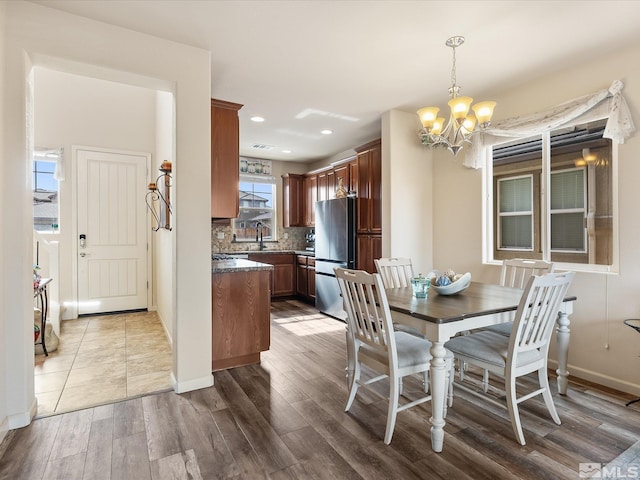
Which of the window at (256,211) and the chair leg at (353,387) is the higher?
the window at (256,211)

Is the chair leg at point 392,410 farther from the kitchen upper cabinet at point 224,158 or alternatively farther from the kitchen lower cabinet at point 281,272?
the kitchen lower cabinet at point 281,272

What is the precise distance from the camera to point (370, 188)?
4.63 metres

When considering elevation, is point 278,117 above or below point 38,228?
above

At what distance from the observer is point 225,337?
307cm

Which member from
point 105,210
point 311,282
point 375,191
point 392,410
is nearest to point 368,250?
point 375,191

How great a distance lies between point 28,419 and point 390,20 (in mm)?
3508

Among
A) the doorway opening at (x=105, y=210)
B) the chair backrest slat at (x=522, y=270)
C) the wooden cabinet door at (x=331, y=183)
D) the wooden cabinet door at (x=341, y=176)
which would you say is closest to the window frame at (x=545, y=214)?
the chair backrest slat at (x=522, y=270)

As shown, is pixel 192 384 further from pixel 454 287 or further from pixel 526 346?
pixel 526 346

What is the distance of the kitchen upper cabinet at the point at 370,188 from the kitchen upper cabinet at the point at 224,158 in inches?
76.7

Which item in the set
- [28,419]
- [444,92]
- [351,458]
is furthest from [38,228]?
[444,92]

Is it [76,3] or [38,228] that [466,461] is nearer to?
[76,3]

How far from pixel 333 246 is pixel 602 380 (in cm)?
323

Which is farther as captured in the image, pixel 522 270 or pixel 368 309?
pixel 522 270

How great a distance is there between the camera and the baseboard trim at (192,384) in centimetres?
260
